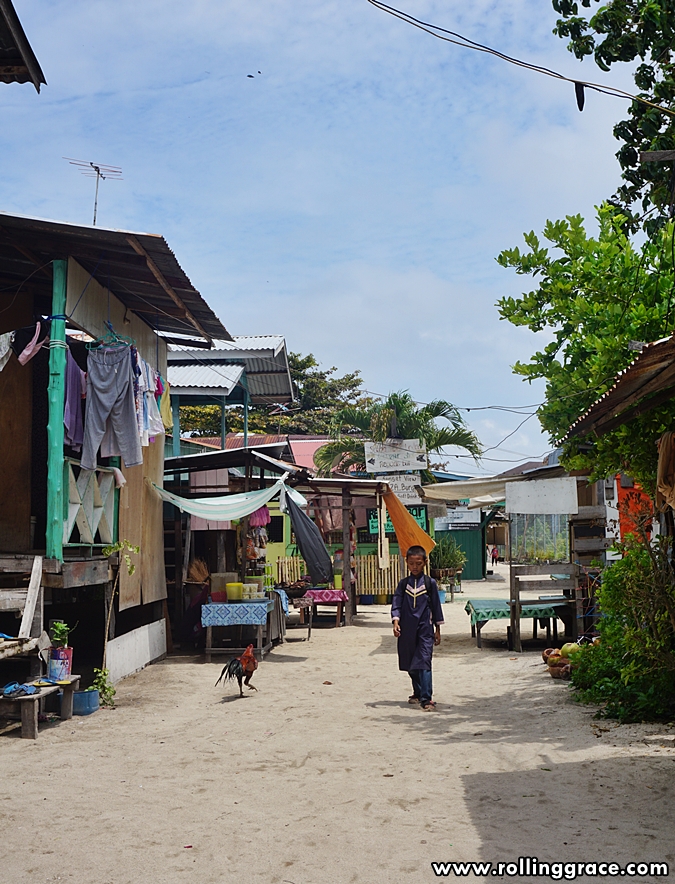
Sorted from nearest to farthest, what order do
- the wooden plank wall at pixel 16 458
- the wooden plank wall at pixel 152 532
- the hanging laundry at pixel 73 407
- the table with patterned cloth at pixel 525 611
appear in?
the hanging laundry at pixel 73 407, the wooden plank wall at pixel 16 458, the wooden plank wall at pixel 152 532, the table with patterned cloth at pixel 525 611

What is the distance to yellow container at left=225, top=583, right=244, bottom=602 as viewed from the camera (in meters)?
11.8

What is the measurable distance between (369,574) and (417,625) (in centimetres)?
1204

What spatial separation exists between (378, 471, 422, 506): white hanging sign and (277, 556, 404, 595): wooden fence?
4.20 metres

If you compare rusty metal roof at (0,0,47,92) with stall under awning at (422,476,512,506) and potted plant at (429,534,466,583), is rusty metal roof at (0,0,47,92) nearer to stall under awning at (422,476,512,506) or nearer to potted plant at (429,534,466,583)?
stall under awning at (422,476,512,506)

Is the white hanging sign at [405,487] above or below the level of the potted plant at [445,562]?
above

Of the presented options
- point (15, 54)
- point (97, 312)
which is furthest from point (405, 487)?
point (15, 54)

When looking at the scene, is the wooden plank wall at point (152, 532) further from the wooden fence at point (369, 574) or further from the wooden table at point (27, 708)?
the wooden fence at point (369, 574)

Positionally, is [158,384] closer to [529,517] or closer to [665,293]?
[665,293]

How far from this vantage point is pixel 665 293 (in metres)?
7.05

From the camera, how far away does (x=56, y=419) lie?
27.2 feet

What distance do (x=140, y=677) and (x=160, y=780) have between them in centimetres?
468

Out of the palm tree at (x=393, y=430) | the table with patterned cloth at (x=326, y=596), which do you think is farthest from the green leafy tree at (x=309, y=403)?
the table with patterned cloth at (x=326, y=596)

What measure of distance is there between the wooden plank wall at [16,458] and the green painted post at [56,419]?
2589 mm

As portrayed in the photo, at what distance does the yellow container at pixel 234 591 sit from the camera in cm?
1183
